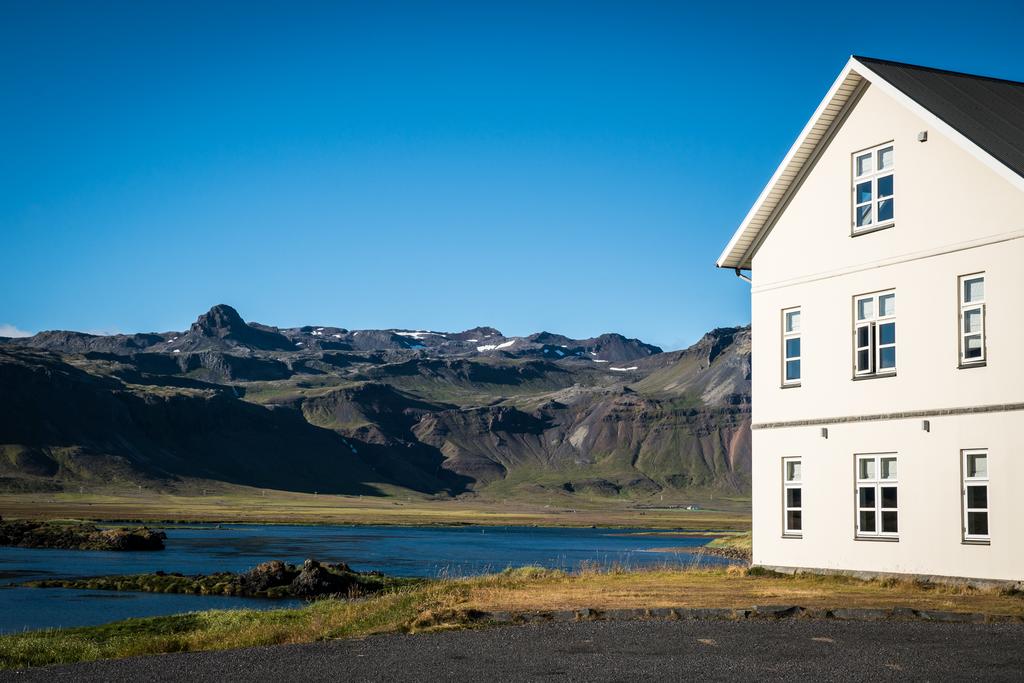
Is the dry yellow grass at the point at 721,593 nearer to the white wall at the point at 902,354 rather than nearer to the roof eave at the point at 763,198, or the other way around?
the white wall at the point at 902,354

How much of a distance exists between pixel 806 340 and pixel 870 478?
4.24 meters

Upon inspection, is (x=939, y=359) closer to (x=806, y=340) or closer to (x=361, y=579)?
(x=806, y=340)

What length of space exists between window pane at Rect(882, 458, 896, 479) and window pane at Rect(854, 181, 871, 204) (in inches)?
264

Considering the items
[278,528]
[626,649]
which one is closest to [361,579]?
[626,649]

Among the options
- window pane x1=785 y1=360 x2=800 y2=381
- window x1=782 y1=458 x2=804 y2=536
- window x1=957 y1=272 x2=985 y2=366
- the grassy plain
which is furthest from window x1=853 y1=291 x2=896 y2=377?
the grassy plain

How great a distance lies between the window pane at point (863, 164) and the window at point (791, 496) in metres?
7.82

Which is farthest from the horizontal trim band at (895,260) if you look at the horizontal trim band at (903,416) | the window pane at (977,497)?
the window pane at (977,497)

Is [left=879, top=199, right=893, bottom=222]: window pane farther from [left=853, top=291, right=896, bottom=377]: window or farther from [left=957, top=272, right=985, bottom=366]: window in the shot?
[left=957, top=272, right=985, bottom=366]: window

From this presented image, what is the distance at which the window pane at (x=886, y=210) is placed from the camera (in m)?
29.5

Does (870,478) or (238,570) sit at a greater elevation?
(870,478)

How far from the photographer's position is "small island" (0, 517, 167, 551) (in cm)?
9019

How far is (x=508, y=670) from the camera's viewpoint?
632 inches

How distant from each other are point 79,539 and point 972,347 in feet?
262

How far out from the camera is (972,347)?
27.0 metres
